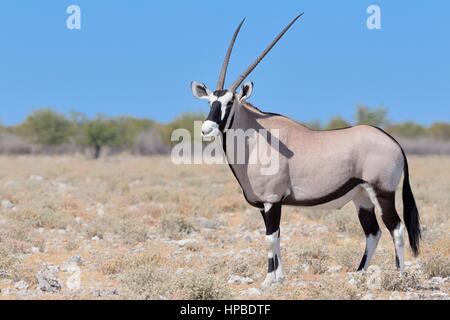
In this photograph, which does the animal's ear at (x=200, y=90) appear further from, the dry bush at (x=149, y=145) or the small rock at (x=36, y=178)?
the dry bush at (x=149, y=145)

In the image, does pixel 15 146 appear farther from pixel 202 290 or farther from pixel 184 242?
pixel 202 290

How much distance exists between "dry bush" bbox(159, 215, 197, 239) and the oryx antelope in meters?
4.41

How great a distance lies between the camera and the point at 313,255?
970cm

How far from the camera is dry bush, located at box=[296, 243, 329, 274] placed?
29.8 feet

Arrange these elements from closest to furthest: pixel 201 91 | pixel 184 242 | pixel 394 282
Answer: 1. pixel 394 282
2. pixel 201 91
3. pixel 184 242

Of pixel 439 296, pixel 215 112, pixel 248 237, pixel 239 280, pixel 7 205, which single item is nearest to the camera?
pixel 439 296

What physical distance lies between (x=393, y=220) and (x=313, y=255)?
2.00m

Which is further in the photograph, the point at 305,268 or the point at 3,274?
the point at 305,268

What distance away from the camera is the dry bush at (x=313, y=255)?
29.8ft

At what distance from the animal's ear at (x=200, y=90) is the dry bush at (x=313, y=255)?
284 cm

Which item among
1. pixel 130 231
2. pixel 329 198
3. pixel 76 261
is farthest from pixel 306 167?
pixel 130 231

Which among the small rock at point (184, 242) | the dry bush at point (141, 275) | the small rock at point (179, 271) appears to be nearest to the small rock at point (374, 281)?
the dry bush at point (141, 275)
